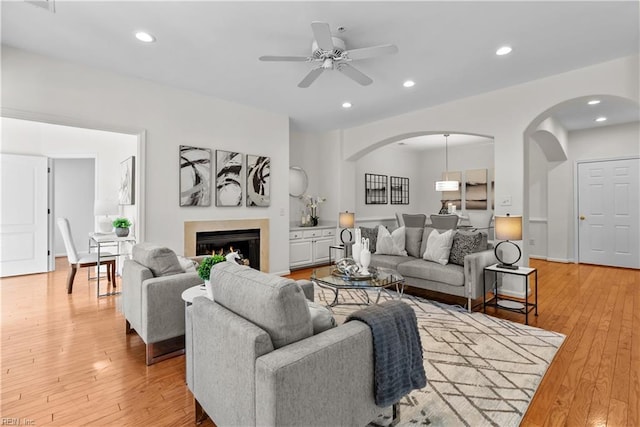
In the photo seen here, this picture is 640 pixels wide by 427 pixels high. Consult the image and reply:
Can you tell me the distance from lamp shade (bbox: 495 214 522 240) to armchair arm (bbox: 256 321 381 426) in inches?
108

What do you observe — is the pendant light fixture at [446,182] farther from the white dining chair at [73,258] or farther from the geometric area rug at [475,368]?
the white dining chair at [73,258]

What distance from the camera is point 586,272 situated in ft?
18.1

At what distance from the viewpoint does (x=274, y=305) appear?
137cm

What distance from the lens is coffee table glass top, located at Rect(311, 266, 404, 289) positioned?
9.81 ft

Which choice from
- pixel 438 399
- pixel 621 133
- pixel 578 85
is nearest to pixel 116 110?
pixel 438 399

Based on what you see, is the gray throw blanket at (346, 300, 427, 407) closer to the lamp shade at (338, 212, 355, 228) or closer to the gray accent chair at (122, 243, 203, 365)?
the gray accent chair at (122, 243, 203, 365)

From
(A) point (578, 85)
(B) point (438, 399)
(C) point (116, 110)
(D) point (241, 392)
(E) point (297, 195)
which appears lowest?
(B) point (438, 399)

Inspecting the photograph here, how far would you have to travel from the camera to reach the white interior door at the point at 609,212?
225 inches

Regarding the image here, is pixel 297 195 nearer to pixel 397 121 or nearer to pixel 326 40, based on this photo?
pixel 397 121

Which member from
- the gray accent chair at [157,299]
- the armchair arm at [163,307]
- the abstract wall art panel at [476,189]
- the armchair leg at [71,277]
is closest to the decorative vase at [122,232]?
the armchair leg at [71,277]

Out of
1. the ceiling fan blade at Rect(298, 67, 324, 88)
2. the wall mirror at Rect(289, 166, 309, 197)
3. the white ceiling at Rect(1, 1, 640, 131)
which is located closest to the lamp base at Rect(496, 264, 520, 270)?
the white ceiling at Rect(1, 1, 640, 131)

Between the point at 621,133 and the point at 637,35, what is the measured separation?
4.01 m

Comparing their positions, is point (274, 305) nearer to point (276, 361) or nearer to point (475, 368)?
point (276, 361)

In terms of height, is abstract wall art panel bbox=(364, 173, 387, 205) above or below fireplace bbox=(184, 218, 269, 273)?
above
